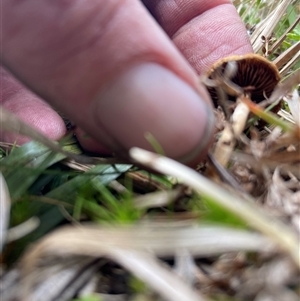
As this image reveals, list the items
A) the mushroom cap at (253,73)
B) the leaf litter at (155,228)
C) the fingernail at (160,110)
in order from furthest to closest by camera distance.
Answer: the mushroom cap at (253,73)
the fingernail at (160,110)
the leaf litter at (155,228)

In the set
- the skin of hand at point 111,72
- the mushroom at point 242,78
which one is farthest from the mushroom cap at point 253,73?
the skin of hand at point 111,72

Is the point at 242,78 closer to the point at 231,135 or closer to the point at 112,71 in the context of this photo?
the point at 231,135

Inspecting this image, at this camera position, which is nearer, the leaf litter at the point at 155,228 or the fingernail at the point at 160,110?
the leaf litter at the point at 155,228

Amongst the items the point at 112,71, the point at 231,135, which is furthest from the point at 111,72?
the point at 231,135

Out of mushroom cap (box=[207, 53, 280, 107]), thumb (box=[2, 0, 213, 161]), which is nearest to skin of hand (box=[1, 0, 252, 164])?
thumb (box=[2, 0, 213, 161])

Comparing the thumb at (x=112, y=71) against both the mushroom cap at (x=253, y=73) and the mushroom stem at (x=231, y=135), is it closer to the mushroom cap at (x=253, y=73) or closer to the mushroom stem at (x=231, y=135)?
the mushroom stem at (x=231, y=135)

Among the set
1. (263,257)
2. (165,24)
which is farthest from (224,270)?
(165,24)
